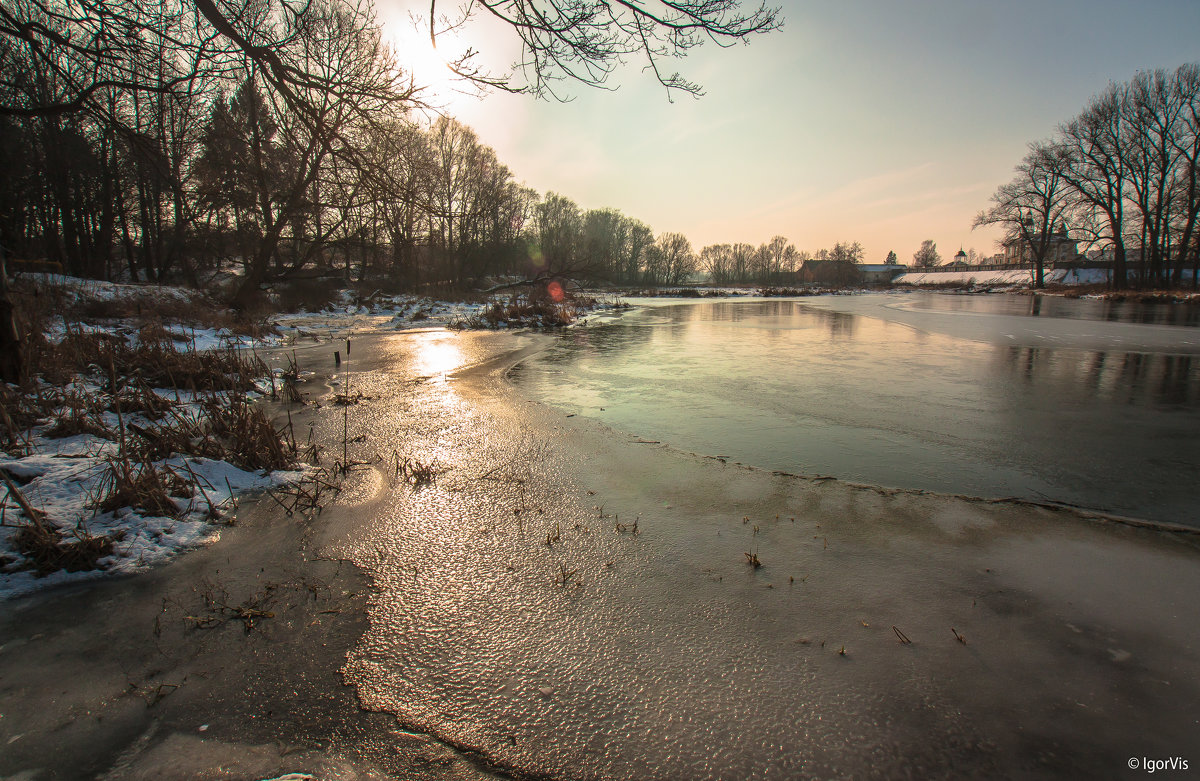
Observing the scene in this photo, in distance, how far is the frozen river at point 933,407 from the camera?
392cm

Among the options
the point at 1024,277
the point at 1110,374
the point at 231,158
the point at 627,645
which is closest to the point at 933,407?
the point at 1110,374

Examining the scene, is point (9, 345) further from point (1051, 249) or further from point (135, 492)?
point (1051, 249)

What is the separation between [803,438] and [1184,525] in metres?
2.44

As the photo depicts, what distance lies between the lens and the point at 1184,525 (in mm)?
3051

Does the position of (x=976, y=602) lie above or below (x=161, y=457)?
below

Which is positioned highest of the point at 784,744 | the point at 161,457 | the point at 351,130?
the point at 351,130

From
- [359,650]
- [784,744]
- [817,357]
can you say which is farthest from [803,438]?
[817,357]

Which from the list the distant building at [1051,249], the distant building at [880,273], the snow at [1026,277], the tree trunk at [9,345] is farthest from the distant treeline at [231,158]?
the distant building at [880,273]

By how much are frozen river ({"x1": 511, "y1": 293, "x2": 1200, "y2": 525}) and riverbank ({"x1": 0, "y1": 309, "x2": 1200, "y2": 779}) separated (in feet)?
2.77

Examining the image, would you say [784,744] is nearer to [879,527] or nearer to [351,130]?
[879,527]

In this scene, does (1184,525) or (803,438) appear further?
(803,438)

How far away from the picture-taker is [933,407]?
19.6ft

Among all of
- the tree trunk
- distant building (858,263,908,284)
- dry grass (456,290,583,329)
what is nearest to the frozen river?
the tree trunk

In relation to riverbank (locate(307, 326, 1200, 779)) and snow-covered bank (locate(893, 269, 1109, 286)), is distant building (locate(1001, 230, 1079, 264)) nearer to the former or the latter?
snow-covered bank (locate(893, 269, 1109, 286))
